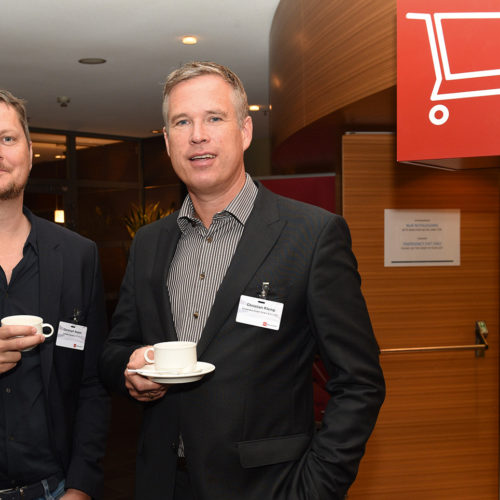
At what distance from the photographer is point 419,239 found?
4105mm

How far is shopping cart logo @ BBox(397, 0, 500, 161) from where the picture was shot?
202 cm

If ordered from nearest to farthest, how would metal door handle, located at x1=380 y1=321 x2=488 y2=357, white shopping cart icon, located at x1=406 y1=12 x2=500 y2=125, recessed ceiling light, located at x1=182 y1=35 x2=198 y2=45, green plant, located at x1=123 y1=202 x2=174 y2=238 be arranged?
white shopping cart icon, located at x1=406 y1=12 x2=500 y2=125 < metal door handle, located at x1=380 y1=321 x2=488 y2=357 < recessed ceiling light, located at x1=182 y1=35 x2=198 y2=45 < green plant, located at x1=123 y1=202 x2=174 y2=238

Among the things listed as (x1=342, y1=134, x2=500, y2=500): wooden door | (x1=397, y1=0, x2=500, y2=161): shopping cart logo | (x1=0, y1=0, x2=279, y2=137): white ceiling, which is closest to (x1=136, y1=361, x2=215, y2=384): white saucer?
(x1=397, y1=0, x2=500, y2=161): shopping cart logo

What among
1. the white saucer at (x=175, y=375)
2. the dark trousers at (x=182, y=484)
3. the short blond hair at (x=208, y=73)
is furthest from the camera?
the short blond hair at (x=208, y=73)

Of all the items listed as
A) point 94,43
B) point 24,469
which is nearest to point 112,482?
point 24,469

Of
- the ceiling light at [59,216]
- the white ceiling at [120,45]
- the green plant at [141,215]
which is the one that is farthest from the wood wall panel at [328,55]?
the ceiling light at [59,216]

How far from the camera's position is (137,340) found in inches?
74.2

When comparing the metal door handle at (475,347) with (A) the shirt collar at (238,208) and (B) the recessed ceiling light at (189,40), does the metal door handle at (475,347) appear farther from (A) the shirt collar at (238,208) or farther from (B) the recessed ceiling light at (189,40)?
(B) the recessed ceiling light at (189,40)

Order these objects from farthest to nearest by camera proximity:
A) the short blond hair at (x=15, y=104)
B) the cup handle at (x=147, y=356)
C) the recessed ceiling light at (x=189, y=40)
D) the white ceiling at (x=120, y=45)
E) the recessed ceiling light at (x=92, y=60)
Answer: the recessed ceiling light at (x=92, y=60)
the recessed ceiling light at (x=189, y=40)
the white ceiling at (x=120, y=45)
the short blond hair at (x=15, y=104)
the cup handle at (x=147, y=356)

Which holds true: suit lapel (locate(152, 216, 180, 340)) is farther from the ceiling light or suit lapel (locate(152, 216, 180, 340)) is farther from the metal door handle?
the ceiling light

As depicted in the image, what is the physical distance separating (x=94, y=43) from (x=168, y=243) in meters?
4.28

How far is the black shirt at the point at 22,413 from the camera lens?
181 cm

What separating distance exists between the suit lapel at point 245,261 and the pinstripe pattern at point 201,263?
0.06 meters

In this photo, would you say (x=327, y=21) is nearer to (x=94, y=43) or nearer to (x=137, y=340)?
(x=137, y=340)
